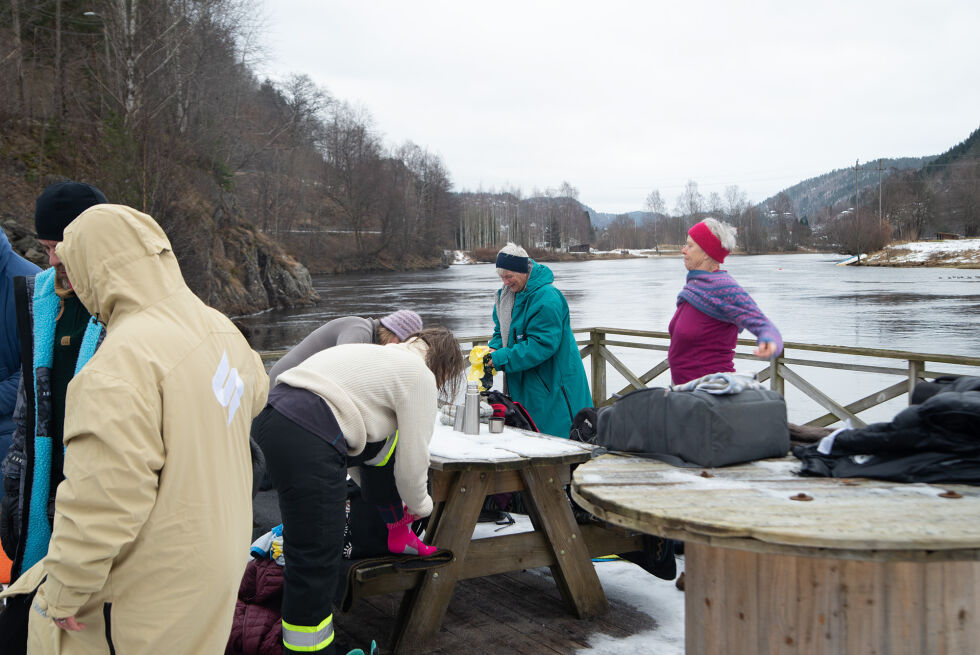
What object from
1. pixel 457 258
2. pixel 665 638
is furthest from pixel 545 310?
pixel 457 258

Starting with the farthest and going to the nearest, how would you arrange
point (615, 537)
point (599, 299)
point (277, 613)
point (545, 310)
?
point (599, 299)
point (545, 310)
point (615, 537)
point (277, 613)

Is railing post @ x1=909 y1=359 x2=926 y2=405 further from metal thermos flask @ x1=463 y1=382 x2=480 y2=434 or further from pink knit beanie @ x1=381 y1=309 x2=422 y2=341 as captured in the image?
pink knit beanie @ x1=381 y1=309 x2=422 y2=341

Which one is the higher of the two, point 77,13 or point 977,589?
point 77,13

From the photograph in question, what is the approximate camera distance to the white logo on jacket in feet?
5.91

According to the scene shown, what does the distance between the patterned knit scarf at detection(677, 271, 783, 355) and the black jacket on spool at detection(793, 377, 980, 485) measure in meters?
0.93

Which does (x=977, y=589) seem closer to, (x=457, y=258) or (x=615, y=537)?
(x=615, y=537)

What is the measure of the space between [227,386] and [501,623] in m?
2.02

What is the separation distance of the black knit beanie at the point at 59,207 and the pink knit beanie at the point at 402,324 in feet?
4.01

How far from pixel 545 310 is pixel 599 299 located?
1149 inches

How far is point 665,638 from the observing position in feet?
10.4

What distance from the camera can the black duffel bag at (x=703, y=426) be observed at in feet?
7.79

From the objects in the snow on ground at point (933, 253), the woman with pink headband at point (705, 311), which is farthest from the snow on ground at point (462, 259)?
the woman with pink headband at point (705, 311)

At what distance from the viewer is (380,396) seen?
102 inches

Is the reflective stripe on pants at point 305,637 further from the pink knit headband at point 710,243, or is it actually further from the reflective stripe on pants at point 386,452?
the pink knit headband at point 710,243
